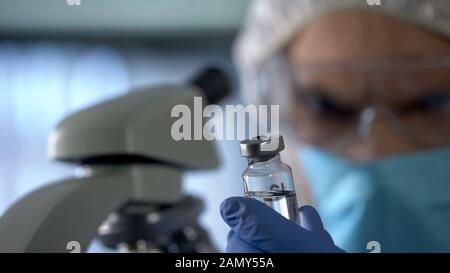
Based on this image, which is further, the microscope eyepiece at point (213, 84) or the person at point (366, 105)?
the person at point (366, 105)

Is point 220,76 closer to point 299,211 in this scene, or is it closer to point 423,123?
point 299,211

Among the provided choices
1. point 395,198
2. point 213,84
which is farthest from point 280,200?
point 395,198

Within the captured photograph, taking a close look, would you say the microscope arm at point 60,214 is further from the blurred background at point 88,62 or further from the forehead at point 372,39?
the blurred background at point 88,62

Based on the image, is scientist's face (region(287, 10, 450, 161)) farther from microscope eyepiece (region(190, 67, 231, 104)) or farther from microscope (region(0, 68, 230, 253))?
microscope (region(0, 68, 230, 253))

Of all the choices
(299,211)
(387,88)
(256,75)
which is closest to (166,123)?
(299,211)

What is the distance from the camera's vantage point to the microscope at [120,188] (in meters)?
0.44

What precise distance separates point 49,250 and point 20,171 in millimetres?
1891

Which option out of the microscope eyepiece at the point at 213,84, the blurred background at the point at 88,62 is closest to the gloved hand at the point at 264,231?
the microscope eyepiece at the point at 213,84

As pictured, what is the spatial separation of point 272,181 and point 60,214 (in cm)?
16

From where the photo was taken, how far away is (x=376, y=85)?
1083 millimetres

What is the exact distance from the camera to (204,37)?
2652mm

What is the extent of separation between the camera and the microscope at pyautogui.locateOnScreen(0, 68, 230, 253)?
17.2 inches

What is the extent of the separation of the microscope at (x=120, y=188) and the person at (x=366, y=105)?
0.25 m

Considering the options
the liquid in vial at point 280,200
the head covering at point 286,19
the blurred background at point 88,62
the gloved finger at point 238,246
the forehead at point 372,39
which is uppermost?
the blurred background at point 88,62
